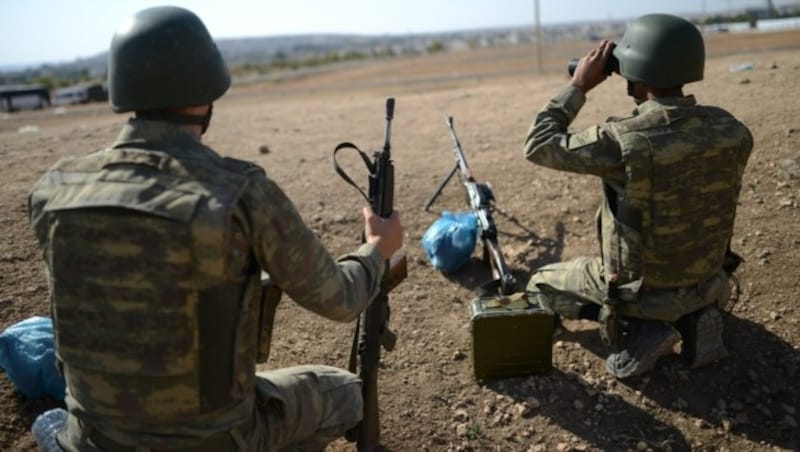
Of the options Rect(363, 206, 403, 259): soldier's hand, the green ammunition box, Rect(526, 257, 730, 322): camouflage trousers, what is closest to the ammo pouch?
Rect(363, 206, 403, 259): soldier's hand

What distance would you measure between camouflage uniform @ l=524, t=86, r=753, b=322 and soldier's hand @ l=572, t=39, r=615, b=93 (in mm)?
71

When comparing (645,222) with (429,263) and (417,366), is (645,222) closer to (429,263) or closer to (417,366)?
(417,366)

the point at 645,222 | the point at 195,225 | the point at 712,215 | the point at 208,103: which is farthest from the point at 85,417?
the point at 712,215

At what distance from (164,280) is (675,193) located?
2702 mm

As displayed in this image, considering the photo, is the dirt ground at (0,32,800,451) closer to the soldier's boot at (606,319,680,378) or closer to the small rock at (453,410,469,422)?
the small rock at (453,410,469,422)

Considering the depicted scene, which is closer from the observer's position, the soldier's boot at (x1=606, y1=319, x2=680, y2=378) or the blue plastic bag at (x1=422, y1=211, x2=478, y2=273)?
the soldier's boot at (x1=606, y1=319, x2=680, y2=378)

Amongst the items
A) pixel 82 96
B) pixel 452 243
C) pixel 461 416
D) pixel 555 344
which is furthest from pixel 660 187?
pixel 82 96

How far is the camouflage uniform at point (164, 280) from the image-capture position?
215 centimetres

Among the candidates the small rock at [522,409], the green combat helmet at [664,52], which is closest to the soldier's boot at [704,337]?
the small rock at [522,409]

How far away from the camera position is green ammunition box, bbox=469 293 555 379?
3750 mm

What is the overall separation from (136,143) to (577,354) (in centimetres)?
304

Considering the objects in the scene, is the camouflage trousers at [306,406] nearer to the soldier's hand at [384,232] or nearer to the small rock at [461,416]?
the soldier's hand at [384,232]

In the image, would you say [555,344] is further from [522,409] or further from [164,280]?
[164,280]

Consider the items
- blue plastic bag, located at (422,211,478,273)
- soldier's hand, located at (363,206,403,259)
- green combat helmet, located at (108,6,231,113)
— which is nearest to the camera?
green combat helmet, located at (108,6,231,113)
